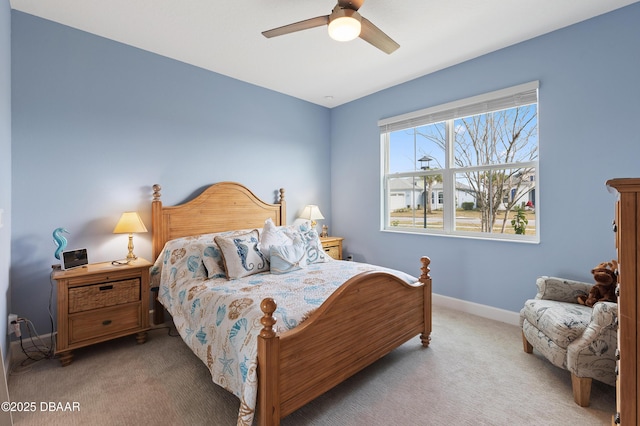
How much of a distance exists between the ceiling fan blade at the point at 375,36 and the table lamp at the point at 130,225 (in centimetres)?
243

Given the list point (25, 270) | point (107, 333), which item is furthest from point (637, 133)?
point (25, 270)

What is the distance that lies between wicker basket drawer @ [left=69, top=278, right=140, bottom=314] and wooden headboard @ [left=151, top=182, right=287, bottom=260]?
49cm

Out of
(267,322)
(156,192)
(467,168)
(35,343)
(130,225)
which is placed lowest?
(35,343)

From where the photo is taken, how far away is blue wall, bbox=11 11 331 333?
7.93ft

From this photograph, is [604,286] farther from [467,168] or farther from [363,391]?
[363,391]

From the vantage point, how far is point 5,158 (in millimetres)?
2080

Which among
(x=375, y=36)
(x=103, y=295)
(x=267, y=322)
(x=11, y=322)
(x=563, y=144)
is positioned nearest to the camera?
(x=267, y=322)

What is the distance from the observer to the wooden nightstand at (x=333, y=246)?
159 inches

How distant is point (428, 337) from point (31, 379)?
2984 mm

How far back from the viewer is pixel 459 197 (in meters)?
3.45

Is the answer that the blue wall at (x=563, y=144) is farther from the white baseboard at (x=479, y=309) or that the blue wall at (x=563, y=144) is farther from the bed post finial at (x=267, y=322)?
the bed post finial at (x=267, y=322)

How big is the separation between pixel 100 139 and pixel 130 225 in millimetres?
858

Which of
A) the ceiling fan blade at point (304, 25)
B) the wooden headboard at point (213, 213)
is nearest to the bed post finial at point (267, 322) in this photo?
the ceiling fan blade at point (304, 25)

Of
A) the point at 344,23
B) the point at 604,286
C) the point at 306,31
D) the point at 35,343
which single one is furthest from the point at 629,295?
the point at 35,343
